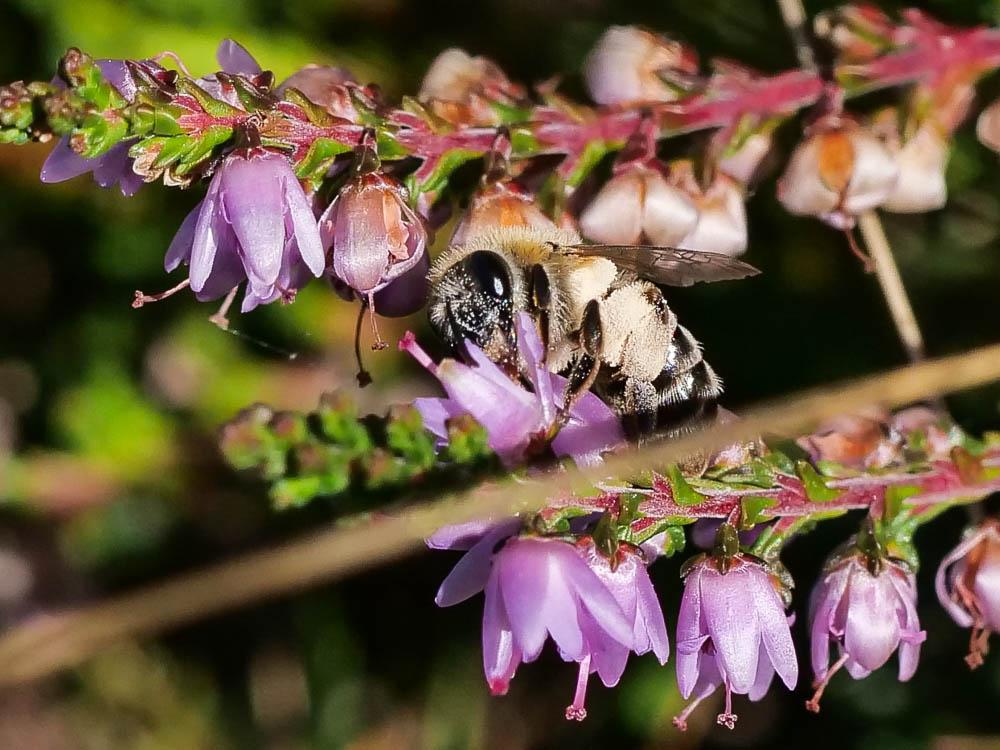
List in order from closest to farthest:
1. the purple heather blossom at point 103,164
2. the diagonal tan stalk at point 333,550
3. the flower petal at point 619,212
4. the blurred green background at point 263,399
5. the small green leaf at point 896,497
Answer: the diagonal tan stalk at point 333,550 < the purple heather blossom at point 103,164 < the small green leaf at point 896,497 < the flower petal at point 619,212 < the blurred green background at point 263,399

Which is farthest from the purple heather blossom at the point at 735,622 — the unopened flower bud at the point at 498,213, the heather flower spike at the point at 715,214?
the heather flower spike at the point at 715,214

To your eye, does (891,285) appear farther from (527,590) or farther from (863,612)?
(527,590)

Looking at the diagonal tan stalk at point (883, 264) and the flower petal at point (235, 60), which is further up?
the flower petal at point (235, 60)

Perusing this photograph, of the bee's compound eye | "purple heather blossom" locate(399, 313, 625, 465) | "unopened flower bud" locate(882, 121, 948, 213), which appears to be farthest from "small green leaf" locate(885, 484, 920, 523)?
the bee's compound eye

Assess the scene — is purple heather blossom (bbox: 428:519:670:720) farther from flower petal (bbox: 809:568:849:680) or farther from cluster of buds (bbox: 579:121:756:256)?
cluster of buds (bbox: 579:121:756:256)

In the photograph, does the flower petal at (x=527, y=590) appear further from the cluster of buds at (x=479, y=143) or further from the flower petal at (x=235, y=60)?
the flower petal at (x=235, y=60)

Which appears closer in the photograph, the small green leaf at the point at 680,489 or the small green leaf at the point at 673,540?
the small green leaf at the point at 680,489
